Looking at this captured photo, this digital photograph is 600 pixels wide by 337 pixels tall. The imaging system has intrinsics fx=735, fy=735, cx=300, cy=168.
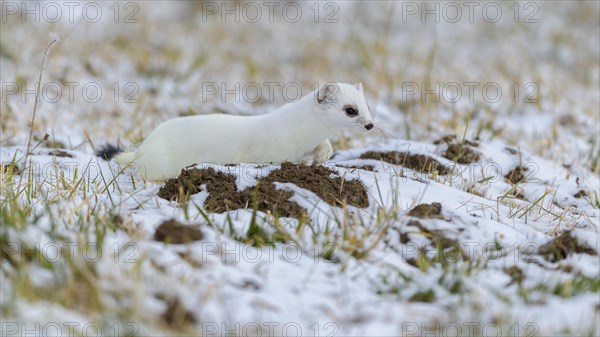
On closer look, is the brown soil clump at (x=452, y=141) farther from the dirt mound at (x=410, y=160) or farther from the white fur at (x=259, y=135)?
the white fur at (x=259, y=135)

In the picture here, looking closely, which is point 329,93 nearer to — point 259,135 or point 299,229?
point 259,135

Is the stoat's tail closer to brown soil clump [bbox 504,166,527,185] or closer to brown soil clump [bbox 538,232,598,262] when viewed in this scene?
brown soil clump [bbox 504,166,527,185]

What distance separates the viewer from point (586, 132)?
6.64 meters

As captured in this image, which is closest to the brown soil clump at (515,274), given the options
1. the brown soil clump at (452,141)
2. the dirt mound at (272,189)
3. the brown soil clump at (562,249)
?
the brown soil clump at (562,249)

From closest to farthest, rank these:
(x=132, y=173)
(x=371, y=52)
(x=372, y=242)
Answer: (x=372, y=242) < (x=132, y=173) < (x=371, y=52)

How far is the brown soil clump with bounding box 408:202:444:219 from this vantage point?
129 inches

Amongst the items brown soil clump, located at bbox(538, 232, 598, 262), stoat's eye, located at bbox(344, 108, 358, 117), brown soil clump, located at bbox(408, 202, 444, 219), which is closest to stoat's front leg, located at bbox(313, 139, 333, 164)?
stoat's eye, located at bbox(344, 108, 358, 117)

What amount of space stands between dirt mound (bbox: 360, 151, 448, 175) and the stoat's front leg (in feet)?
0.78

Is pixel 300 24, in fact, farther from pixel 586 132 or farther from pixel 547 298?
pixel 547 298

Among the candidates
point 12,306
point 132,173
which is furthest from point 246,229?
point 132,173

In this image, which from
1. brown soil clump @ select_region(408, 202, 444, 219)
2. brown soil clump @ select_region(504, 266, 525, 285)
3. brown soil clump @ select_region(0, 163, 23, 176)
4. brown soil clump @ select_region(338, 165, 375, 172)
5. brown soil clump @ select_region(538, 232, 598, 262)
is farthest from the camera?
brown soil clump @ select_region(338, 165, 375, 172)

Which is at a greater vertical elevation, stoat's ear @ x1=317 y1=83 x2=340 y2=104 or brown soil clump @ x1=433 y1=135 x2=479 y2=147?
stoat's ear @ x1=317 y1=83 x2=340 y2=104

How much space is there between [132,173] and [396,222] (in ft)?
6.08

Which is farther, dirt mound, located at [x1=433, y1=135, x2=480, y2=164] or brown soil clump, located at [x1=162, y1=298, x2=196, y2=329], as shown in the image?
dirt mound, located at [x1=433, y1=135, x2=480, y2=164]
